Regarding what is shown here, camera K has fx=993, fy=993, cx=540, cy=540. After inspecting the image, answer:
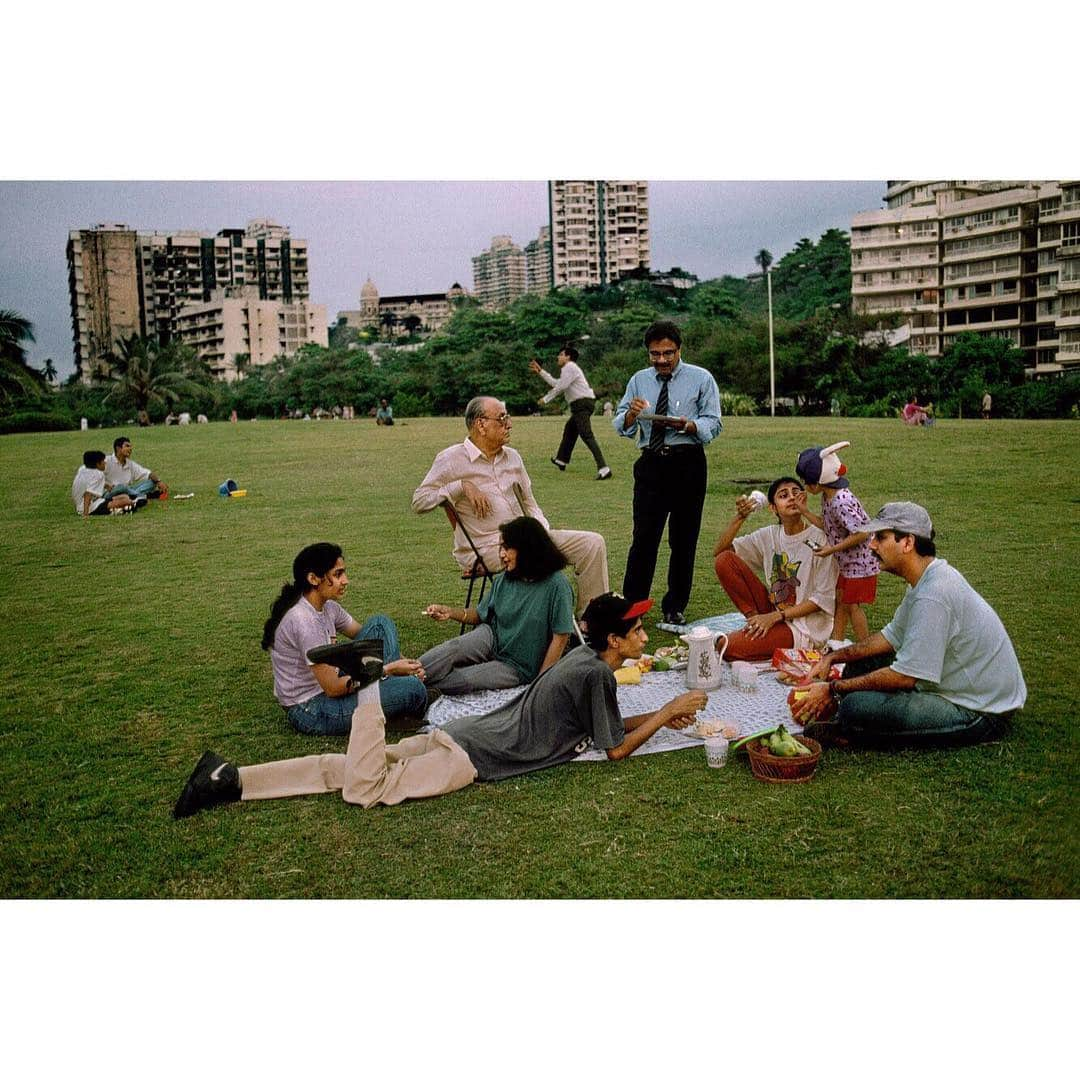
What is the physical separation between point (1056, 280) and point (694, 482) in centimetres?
220

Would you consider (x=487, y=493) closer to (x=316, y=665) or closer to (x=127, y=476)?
(x=316, y=665)

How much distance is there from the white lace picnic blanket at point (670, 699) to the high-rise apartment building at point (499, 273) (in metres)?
2.61

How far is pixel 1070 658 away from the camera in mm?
4621

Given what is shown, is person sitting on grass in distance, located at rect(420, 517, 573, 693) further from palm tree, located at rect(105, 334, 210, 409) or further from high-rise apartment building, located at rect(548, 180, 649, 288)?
palm tree, located at rect(105, 334, 210, 409)

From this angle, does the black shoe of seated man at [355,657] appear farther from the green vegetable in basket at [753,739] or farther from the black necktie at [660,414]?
the black necktie at [660,414]

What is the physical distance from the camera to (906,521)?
385 cm

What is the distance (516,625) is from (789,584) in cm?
154

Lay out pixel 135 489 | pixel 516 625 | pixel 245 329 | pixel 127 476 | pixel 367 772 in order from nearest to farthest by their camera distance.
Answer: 1. pixel 367 772
2. pixel 516 625
3. pixel 245 329
4. pixel 127 476
5. pixel 135 489

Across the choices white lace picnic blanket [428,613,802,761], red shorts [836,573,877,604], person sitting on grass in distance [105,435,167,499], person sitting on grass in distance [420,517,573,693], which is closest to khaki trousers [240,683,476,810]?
white lace picnic blanket [428,613,802,761]

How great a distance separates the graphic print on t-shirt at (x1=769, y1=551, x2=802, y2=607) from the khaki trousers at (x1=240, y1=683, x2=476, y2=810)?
2.16 meters

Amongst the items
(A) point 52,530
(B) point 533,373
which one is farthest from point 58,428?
(B) point 533,373

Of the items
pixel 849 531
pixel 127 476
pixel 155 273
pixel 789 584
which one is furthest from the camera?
pixel 127 476

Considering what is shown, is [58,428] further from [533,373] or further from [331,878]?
[331,878]

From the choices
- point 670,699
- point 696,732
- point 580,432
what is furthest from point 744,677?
point 580,432
